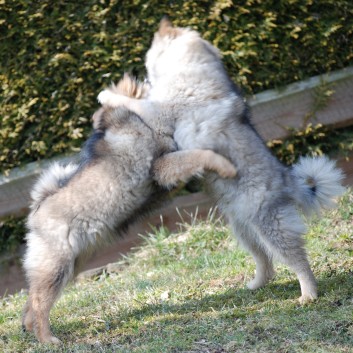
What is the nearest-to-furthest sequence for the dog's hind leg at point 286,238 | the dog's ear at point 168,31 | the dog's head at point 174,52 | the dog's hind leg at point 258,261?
the dog's hind leg at point 286,238
the dog's hind leg at point 258,261
the dog's head at point 174,52
the dog's ear at point 168,31

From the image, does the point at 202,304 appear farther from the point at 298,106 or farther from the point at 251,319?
the point at 298,106

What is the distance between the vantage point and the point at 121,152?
506cm

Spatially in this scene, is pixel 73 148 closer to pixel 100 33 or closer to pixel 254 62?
pixel 100 33

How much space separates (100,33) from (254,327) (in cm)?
338

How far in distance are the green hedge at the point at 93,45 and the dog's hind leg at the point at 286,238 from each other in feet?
7.77

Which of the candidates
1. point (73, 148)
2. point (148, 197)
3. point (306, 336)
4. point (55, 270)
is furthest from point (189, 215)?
point (306, 336)

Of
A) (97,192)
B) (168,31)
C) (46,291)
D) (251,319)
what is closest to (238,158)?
(97,192)

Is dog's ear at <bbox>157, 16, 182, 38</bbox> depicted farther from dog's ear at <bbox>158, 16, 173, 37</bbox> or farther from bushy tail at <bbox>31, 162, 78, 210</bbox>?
bushy tail at <bbox>31, 162, 78, 210</bbox>

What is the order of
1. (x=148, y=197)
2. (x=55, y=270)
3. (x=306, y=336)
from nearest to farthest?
(x=306, y=336) → (x=55, y=270) → (x=148, y=197)

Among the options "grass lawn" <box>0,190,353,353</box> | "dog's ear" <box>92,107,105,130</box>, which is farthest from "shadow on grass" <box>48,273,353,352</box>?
"dog's ear" <box>92,107,105,130</box>

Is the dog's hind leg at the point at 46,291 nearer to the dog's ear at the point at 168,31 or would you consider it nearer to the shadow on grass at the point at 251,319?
the shadow on grass at the point at 251,319

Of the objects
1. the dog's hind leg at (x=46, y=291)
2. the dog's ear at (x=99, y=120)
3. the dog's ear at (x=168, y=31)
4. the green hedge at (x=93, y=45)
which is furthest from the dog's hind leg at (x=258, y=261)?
the green hedge at (x=93, y=45)

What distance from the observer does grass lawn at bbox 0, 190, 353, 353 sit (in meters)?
4.36

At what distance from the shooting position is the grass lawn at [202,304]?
436 cm
